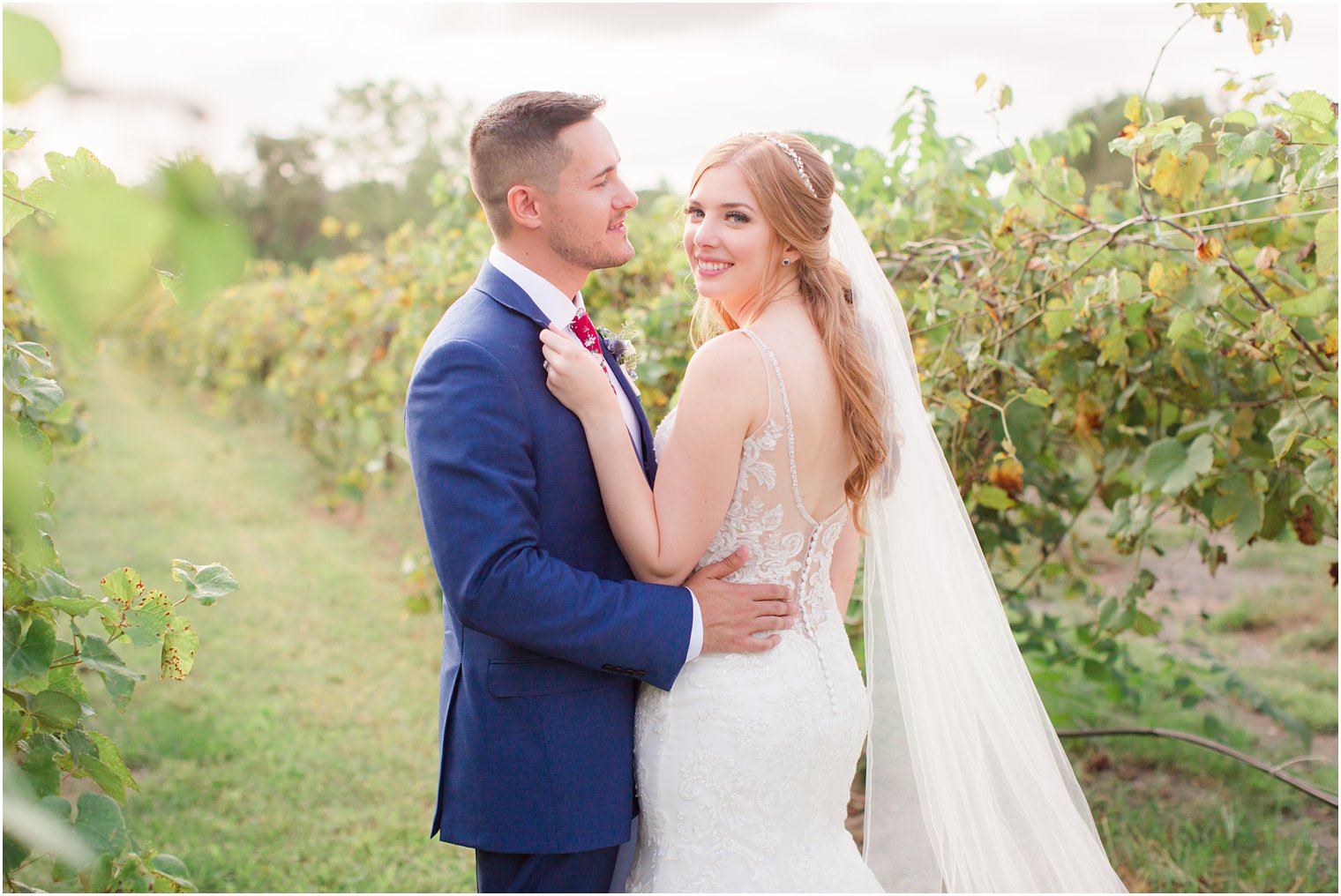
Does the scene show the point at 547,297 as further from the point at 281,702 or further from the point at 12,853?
the point at 281,702

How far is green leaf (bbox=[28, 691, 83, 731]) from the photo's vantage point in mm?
1561

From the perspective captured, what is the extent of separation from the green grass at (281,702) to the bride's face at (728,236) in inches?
105

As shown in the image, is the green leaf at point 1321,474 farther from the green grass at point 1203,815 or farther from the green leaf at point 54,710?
the green leaf at point 54,710

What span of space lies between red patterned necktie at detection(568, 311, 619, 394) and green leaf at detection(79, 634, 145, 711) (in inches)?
43.5

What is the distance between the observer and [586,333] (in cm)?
239

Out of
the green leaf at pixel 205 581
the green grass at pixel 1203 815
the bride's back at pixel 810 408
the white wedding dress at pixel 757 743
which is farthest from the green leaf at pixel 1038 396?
the green leaf at pixel 205 581

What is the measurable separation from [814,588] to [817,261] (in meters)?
0.76

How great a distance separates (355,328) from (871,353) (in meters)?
6.59

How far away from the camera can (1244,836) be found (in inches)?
158

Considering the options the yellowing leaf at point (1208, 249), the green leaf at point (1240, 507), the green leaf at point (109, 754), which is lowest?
the green leaf at point (1240, 507)

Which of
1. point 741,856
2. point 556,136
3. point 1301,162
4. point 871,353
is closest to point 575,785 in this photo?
point 741,856

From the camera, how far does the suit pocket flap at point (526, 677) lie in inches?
83.5

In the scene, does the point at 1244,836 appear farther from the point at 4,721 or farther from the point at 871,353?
the point at 4,721

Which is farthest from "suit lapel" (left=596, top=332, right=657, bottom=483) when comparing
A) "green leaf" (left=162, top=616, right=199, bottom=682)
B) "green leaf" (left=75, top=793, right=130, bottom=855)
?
"green leaf" (left=75, top=793, right=130, bottom=855)
